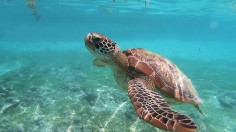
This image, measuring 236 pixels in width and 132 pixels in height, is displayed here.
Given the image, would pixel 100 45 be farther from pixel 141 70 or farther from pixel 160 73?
pixel 160 73

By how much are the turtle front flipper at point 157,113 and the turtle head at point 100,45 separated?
1.11 metres

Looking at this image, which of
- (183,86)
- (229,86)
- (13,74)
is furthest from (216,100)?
(13,74)

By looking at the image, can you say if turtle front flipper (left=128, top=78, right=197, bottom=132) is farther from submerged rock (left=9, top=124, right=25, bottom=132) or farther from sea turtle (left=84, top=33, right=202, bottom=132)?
submerged rock (left=9, top=124, right=25, bottom=132)

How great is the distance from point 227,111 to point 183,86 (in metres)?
6.27

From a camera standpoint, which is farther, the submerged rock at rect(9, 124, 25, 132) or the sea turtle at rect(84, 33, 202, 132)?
the submerged rock at rect(9, 124, 25, 132)

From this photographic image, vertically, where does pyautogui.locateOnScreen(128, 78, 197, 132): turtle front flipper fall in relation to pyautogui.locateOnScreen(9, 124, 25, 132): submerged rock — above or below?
above

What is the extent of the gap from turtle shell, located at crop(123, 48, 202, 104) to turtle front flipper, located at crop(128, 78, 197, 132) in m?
1.09

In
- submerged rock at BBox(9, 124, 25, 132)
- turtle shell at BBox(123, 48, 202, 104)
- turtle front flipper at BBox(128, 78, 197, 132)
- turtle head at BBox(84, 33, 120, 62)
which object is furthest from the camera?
submerged rock at BBox(9, 124, 25, 132)

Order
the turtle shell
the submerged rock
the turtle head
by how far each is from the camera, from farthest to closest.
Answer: the submerged rock, the turtle shell, the turtle head

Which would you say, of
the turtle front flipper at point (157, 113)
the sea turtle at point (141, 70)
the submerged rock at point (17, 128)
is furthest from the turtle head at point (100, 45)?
the submerged rock at point (17, 128)

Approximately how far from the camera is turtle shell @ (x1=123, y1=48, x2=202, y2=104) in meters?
5.13

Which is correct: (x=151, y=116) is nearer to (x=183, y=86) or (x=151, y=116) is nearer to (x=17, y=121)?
(x=183, y=86)

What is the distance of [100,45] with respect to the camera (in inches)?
188

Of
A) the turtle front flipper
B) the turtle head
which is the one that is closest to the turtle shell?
the turtle head
